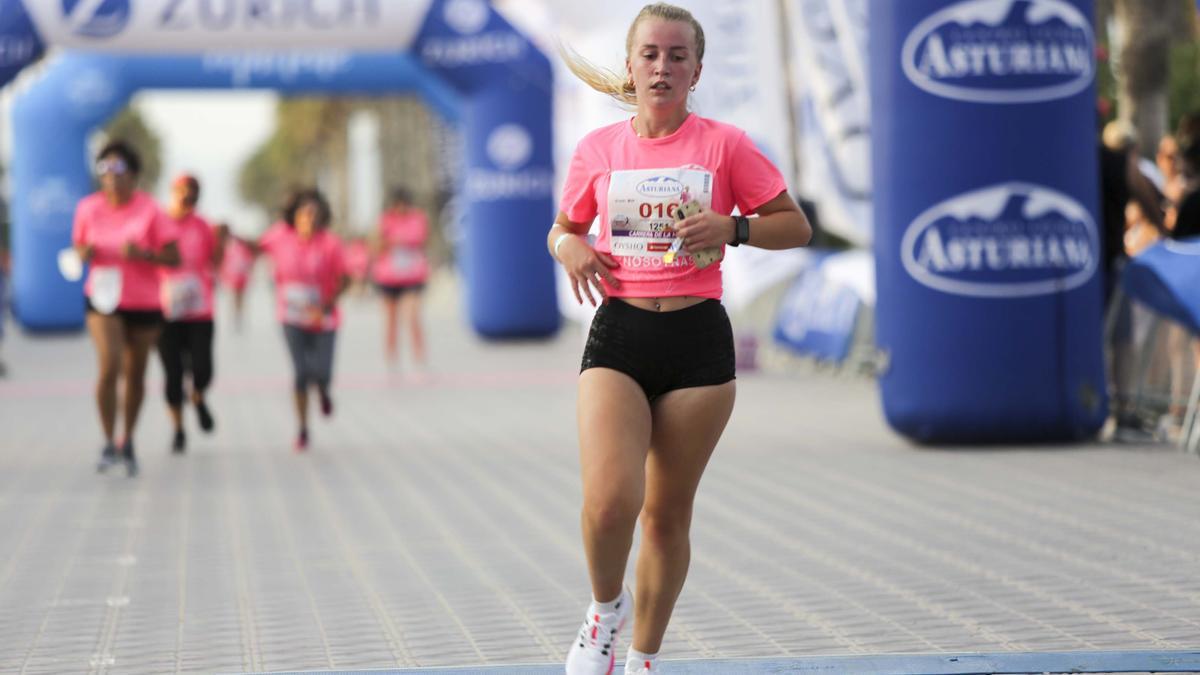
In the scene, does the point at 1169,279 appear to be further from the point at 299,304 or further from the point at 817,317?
the point at 817,317

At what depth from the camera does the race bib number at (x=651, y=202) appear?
472cm

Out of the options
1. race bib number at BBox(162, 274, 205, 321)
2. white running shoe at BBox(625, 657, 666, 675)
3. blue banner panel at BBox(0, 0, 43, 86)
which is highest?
blue banner panel at BBox(0, 0, 43, 86)

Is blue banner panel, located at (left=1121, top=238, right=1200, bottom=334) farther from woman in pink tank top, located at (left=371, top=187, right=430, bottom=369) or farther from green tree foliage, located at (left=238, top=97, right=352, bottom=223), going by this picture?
green tree foliage, located at (left=238, top=97, right=352, bottom=223)

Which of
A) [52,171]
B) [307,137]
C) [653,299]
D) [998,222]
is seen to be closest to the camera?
[653,299]

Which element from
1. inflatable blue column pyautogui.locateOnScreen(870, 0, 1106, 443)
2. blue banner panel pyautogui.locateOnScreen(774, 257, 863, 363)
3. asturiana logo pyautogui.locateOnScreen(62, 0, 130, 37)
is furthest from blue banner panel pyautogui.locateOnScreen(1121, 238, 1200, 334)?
asturiana logo pyautogui.locateOnScreen(62, 0, 130, 37)

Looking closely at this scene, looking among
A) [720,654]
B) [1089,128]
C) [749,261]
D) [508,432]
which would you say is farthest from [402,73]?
[720,654]

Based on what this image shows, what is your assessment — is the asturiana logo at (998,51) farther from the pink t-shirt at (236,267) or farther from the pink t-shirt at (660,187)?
the pink t-shirt at (236,267)

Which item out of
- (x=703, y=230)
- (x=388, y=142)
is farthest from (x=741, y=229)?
(x=388, y=142)

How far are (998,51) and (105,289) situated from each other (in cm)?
514

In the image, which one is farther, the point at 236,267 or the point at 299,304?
the point at 236,267

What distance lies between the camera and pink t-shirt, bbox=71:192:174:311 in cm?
1053

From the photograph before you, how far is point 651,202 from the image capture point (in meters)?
4.72

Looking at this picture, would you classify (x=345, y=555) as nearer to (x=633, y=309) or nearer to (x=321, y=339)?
(x=633, y=309)

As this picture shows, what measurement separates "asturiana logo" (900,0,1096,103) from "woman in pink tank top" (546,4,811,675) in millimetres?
6149
